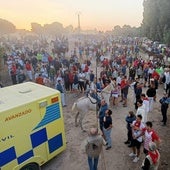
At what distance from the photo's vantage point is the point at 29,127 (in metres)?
7.21

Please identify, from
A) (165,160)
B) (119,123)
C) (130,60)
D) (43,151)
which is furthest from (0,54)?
(165,160)

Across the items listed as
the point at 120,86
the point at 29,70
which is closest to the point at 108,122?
the point at 120,86

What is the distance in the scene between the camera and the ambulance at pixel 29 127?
22.0 ft

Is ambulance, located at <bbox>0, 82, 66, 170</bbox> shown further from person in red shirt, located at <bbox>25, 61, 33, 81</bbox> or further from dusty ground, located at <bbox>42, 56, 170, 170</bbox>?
person in red shirt, located at <bbox>25, 61, 33, 81</bbox>

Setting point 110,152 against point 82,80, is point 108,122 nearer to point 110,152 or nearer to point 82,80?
point 110,152

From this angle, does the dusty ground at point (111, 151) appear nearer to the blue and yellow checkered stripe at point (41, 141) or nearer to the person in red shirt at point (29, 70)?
Result: the blue and yellow checkered stripe at point (41, 141)

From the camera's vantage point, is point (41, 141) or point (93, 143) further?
point (41, 141)

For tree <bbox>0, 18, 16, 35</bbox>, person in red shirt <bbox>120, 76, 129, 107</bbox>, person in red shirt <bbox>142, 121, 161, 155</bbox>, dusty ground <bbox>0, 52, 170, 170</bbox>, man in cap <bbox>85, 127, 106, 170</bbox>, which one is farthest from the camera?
tree <bbox>0, 18, 16, 35</bbox>

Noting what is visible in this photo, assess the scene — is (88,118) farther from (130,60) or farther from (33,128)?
(130,60)

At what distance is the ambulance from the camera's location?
22.0 feet

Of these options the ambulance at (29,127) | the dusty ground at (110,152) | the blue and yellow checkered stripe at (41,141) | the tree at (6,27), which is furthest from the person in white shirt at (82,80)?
the tree at (6,27)

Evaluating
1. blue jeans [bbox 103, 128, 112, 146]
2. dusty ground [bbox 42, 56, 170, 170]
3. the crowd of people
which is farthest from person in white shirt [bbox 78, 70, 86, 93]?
blue jeans [bbox 103, 128, 112, 146]

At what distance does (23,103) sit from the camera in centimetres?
709

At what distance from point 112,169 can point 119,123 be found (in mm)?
3458
